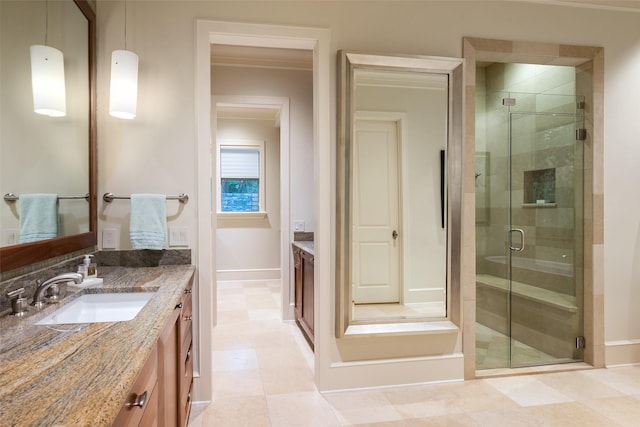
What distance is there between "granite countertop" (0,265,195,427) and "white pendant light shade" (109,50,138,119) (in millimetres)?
1196

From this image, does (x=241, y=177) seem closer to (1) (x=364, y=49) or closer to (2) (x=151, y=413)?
(1) (x=364, y=49)

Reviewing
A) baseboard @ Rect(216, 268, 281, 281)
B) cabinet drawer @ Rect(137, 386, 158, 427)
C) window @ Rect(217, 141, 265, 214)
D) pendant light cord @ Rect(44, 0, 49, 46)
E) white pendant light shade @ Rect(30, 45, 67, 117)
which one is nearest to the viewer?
cabinet drawer @ Rect(137, 386, 158, 427)

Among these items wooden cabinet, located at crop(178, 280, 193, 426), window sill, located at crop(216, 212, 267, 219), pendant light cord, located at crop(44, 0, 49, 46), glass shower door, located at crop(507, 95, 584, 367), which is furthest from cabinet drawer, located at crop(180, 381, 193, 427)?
window sill, located at crop(216, 212, 267, 219)

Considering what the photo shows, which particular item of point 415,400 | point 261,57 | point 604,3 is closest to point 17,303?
point 415,400

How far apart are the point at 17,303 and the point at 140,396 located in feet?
2.34

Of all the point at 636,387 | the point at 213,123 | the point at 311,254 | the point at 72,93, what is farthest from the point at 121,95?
the point at 636,387

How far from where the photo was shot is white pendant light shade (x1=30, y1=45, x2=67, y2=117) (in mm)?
1565

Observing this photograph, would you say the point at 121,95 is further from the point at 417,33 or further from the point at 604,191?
the point at 604,191

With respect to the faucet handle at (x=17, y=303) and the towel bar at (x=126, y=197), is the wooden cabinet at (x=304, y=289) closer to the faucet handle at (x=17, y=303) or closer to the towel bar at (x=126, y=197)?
the towel bar at (x=126, y=197)

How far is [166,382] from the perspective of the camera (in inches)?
58.4

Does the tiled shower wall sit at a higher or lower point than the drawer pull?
higher

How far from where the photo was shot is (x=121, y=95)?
7.08 ft

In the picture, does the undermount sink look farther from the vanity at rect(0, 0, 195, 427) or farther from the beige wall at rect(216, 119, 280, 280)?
the beige wall at rect(216, 119, 280, 280)

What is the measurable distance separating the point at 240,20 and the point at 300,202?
2057mm
